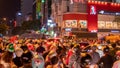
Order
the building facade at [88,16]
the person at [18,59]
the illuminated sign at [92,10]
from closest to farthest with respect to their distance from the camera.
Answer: the person at [18,59] < the illuminated sign at [92,10] < the building facade at [88,16]

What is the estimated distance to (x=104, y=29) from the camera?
300 feet

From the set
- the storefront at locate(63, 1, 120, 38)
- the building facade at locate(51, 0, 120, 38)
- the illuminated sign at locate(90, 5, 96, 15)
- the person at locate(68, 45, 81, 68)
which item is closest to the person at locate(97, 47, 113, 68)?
the person at locate(68, 45, 81, 68)

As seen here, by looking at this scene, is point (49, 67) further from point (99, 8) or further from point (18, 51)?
point (99, 8)

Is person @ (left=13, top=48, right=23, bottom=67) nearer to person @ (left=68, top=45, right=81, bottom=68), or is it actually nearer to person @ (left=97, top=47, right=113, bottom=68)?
person @ (left=68, top=45, right=81, bottom=68)

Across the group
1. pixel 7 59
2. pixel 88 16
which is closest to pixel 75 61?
pixel 7 59

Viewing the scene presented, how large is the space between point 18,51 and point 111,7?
269 feet

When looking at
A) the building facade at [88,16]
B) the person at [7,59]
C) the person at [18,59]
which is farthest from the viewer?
the building facade at [88,16]

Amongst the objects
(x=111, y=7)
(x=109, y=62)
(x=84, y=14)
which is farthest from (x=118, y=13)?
(x=109, y=62)

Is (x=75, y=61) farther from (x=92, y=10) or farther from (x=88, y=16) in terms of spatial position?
(x=92, y=10)

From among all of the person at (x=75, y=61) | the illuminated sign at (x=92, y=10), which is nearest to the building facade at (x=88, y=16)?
the illuminated sign at (x=92, y=10)

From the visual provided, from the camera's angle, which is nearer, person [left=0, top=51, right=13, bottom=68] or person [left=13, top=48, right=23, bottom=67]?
person [left=0, top=51, right=13, bottom=68]

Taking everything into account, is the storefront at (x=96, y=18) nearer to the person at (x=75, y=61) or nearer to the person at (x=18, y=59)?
the person at (x=75, y=61)

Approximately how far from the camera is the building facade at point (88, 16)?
3359 inches

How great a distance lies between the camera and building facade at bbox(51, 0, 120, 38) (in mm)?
85312
